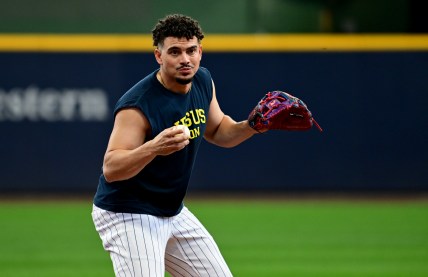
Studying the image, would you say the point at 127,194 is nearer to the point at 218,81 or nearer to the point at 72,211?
the point at 72,211

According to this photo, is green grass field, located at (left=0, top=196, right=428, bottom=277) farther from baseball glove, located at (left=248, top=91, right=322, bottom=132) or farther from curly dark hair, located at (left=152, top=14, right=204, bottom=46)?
curly dark hair, located at (left=152, top=14, right=204, bottom=46)

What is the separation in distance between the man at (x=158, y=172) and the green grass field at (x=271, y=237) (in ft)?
9.13

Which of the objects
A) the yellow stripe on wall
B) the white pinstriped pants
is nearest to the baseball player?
the white pinstriped pants

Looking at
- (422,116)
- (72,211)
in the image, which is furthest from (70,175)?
(422,116)

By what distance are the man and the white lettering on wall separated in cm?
818

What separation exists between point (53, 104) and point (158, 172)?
28.0ft

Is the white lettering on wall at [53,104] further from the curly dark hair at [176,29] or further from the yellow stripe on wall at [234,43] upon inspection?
the curly dark hair at [176,29]

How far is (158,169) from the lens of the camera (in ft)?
16.9

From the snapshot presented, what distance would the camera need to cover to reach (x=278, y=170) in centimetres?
1350

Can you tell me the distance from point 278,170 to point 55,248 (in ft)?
16.6

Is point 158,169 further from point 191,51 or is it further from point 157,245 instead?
point 191,51

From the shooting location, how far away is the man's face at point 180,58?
507 cm

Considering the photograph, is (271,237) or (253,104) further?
(253,104)

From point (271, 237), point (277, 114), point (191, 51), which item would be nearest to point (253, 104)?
point (271, 237)
